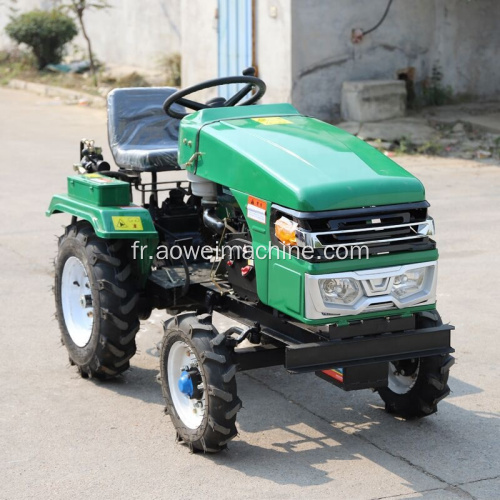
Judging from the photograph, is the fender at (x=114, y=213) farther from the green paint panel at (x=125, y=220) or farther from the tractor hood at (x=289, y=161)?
the tractor hood at (x=289, y=161)

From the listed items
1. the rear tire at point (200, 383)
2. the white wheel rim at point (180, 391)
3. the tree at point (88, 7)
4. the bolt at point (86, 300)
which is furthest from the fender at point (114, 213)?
the tree at point (88, 7)

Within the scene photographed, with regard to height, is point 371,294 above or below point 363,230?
below

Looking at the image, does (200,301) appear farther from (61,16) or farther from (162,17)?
(61,16)

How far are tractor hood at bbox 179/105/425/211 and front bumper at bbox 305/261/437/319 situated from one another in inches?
12.3

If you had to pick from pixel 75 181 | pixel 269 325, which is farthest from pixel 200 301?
pixel 75 181

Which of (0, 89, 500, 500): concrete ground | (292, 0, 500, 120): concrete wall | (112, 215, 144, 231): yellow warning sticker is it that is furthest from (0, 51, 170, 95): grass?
(112, 215, 144, 231): yellow warning sticker

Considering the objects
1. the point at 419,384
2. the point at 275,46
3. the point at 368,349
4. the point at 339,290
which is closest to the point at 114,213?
the point at 339,290

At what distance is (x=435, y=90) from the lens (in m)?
14.8

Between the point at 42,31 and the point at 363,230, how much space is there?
17.1 metres

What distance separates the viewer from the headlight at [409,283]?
465 centimetres

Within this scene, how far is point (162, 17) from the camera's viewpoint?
1883cm

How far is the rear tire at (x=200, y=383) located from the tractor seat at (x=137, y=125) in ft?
5.02

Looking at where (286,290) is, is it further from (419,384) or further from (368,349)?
(419,384)

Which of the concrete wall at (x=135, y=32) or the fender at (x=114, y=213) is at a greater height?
the concrete wall at (x=135, y=32)
